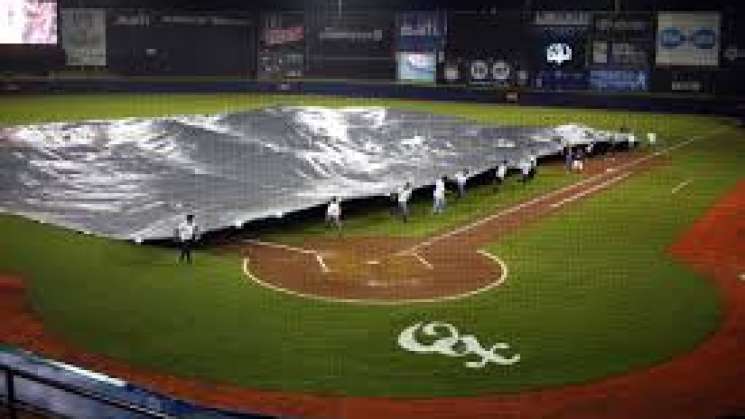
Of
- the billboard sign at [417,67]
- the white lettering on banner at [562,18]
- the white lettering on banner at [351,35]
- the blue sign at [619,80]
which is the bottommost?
the blue sign at [619,80]

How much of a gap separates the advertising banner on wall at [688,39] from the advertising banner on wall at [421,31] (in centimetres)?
1247

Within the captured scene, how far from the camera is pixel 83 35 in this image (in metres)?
53.9

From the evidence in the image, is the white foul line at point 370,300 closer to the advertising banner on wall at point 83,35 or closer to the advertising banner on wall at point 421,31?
the advertising banner on wall at point 421,31

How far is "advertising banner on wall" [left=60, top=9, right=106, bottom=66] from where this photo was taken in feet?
176

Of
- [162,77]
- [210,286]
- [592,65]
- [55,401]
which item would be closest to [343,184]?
[210,286]

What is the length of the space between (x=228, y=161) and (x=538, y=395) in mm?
15549

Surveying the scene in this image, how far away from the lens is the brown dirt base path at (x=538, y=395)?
38.1 ft

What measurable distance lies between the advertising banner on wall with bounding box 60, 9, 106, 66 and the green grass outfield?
34.9 meters

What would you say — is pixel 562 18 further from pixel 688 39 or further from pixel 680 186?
pixel 680 186

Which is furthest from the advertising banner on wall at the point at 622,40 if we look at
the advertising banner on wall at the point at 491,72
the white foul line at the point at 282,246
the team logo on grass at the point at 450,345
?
the team logo on grass at the point at 450,345

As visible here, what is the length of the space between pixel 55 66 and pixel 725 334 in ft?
144

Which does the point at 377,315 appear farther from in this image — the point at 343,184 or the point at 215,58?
the point at 215,58

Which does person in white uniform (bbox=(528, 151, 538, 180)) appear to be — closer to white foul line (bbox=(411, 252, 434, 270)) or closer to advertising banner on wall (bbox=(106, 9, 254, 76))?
white foul line (bbox=(411, 252, 434, 270))

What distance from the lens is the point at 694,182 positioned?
29.4 meters
